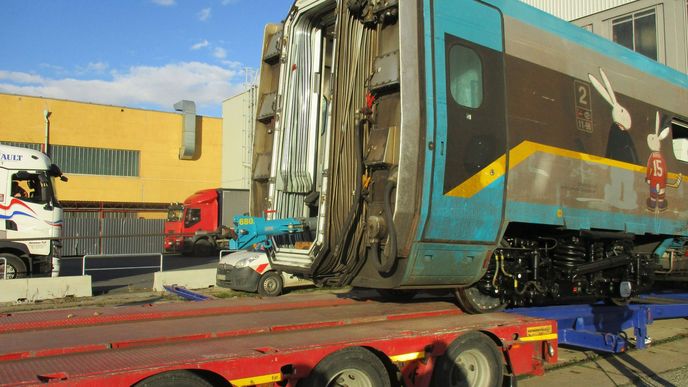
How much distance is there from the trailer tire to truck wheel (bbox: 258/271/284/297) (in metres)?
8.95

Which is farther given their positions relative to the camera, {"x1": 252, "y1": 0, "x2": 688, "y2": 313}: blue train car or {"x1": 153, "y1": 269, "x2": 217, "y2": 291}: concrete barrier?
{"x1": 153, "y1": 269, "x2": 217, "y2": 291}: concrete barrier

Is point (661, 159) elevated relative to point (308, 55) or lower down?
lower down

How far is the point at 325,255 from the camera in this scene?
17.6 ft

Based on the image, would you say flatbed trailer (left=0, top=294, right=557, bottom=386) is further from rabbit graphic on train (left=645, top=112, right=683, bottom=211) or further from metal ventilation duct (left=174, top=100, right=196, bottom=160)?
metal ventilation duct (left=174, top=100, right=196, bottom=160)

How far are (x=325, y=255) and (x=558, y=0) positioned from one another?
2059 centimetres

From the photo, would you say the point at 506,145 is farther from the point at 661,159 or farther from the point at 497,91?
the point at 661,159

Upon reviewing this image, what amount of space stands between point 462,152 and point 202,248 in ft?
85.2

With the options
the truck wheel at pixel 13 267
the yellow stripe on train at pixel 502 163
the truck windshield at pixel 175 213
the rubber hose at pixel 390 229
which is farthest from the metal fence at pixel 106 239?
the rubber hose at pixel 390 229

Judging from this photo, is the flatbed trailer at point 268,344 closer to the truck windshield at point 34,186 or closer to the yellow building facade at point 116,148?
the truck windshield at point 34,186

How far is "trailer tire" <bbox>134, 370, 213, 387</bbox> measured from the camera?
333 centimetres

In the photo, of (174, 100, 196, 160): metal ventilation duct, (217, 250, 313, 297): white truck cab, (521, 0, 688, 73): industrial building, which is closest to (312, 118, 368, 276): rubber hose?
(217, 250, 313, 297): white truck cab

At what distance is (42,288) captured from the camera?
12.8 m

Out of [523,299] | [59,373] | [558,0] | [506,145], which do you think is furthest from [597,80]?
[558,0]

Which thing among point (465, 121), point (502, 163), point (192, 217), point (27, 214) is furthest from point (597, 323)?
point (192, 217)
